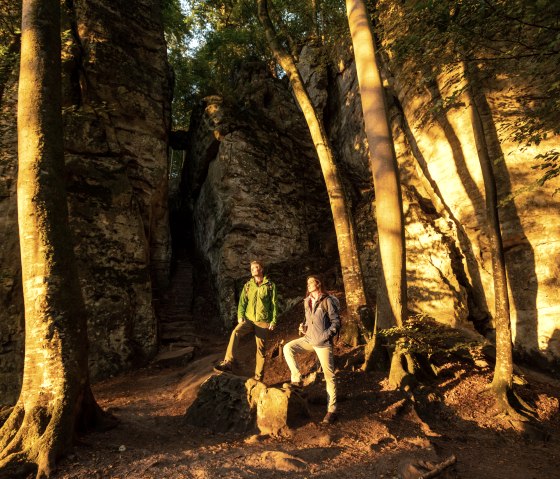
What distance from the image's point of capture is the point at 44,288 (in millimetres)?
4602

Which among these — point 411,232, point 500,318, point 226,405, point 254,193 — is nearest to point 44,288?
point 226,405

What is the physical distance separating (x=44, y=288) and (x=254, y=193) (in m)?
9.76

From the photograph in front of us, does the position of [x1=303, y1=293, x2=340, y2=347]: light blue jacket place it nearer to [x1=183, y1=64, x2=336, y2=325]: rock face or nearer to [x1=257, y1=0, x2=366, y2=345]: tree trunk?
[x1=257, y1=0, x2=366, y2=345]: tree trunk

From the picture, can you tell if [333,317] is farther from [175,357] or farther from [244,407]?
[175,357]

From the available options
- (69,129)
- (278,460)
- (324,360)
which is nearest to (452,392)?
(324,360)

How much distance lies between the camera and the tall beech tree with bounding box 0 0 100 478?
414 centimetres

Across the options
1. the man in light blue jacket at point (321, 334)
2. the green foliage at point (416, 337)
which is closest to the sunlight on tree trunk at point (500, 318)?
the green foliage at point (416, 337)

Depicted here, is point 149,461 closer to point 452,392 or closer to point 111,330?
point 452,392

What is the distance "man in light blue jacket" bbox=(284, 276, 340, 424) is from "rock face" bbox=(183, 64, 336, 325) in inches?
244

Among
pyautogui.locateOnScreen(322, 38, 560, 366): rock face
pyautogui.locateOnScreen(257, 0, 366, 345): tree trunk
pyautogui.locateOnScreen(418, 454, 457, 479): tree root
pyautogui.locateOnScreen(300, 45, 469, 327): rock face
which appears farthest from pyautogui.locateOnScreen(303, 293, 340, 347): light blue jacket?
pyautogui.locateOnScreen(300, 45, 469, 327): rock face

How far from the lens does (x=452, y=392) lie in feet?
20.4

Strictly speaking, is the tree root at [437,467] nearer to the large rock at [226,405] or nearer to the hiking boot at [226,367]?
the large rock at [226,405]

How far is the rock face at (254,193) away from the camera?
1288cm

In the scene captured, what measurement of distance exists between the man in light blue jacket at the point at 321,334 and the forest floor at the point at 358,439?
59cm
